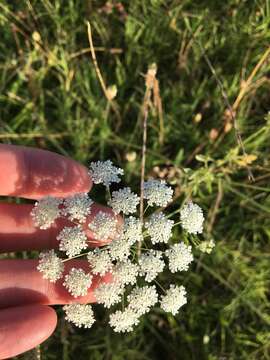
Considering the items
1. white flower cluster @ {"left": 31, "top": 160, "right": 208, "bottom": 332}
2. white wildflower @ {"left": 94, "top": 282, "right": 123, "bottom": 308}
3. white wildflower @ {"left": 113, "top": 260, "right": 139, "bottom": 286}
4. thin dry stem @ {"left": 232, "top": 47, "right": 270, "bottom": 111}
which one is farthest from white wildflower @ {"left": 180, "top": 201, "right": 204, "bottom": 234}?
thin dry stem @ {"left": 232, "top": 47, "right": 270, "bottom": 111}

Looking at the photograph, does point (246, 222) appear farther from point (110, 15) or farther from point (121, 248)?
point (110, 15)

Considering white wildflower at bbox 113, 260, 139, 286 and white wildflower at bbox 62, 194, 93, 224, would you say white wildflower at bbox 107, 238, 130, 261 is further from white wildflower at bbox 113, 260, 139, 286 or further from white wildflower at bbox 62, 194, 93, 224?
white wildflower at bbox 62, 194, 93, 224

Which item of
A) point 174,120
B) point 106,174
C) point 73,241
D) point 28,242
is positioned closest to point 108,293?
point 73,241

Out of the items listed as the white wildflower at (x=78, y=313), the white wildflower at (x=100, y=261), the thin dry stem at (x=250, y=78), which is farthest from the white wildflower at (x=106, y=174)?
the thin dry stem at (x=250, y=78)

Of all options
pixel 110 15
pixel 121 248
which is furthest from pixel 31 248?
pixel 110 15

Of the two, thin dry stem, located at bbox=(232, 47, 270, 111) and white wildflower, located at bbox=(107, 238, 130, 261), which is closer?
white wildflower, located at bbox=(107, 238, 130, 261)

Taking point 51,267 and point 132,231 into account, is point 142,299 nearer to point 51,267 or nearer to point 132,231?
point 132,231
